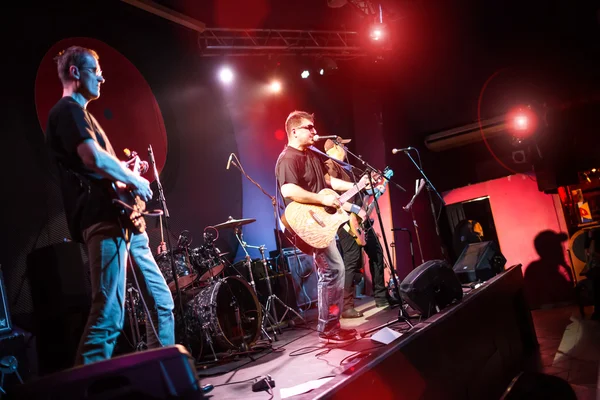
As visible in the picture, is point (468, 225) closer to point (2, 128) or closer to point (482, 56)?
point (482, 56)

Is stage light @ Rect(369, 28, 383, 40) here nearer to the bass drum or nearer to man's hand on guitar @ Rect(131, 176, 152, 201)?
the bass drum

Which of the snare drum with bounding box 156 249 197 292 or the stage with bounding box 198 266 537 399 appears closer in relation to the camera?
the stage with bounding box 198 266 537 399

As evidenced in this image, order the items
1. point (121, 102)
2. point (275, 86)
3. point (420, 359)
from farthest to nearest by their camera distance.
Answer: point (275, 86)
point (121, 102)
point (420, 359)

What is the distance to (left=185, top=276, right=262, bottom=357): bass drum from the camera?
415cm

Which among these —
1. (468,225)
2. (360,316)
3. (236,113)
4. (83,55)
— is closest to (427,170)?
(468,225)

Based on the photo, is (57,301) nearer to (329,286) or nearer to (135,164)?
(135,164)

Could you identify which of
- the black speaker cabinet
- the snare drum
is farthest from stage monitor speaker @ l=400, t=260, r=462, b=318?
the black speaker cabinet

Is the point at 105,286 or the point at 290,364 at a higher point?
the point at 105,286

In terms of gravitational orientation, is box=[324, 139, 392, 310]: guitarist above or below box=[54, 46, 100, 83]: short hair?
below

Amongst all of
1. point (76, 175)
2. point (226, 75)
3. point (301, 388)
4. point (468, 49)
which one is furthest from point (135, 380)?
point (468, 49)

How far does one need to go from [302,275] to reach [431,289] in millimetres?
3700

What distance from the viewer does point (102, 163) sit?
7.01 ft

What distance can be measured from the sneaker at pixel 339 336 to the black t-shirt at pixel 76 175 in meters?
2.40

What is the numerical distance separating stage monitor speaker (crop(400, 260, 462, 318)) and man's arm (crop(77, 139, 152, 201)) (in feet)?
7.08
